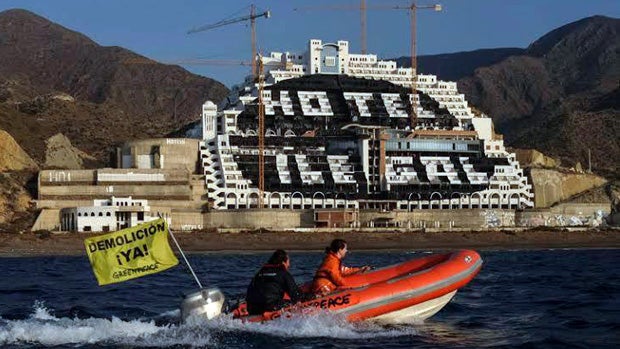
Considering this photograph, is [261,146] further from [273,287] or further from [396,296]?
[273,287]

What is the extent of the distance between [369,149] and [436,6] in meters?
59.5

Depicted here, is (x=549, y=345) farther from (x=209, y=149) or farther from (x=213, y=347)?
(x=209, y=149)

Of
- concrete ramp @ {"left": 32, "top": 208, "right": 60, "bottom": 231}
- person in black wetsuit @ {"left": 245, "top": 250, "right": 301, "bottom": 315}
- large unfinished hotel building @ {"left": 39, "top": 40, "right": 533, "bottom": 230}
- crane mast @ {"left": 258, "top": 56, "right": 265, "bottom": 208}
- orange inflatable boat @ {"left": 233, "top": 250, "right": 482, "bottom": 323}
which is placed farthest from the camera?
crane mast @ {"left": 258, "top": 56, "right": 265, "bottom": 208}

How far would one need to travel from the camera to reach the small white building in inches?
4291

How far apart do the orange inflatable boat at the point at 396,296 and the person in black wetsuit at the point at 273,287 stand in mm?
209

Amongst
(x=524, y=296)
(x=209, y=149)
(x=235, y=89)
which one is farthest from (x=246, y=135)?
(x=524, y=296)

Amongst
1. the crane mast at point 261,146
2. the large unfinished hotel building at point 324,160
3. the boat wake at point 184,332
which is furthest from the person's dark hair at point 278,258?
the crane mast at point 261,146

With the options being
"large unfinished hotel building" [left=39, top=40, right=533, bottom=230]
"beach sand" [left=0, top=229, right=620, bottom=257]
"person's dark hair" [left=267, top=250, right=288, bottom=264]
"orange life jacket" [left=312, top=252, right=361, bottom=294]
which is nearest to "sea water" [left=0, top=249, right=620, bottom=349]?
"orange life jacket" [left=312, top=252, right=361, bottom=294]

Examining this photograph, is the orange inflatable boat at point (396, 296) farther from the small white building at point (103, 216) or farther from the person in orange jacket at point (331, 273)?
the small white building at point (103, 216)

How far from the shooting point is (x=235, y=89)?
6471 inches

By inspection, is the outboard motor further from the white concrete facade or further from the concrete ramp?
the white concrete facade

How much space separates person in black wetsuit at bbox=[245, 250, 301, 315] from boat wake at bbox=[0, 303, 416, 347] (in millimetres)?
475

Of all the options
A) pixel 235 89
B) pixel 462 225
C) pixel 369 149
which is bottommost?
pixel 462 225

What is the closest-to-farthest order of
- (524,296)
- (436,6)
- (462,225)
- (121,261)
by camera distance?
(121,261) → (524,296) → (462,225) → (436,6)
